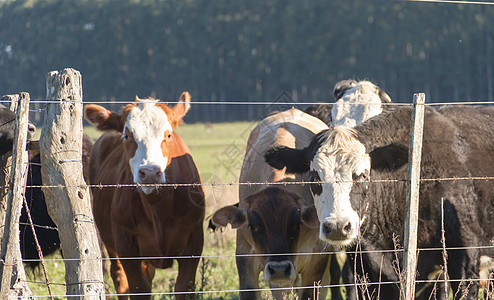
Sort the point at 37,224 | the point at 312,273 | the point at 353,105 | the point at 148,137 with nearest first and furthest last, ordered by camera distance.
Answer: the point at 148,137
the point at 312,273
the point at 37,224
the point at 353,105

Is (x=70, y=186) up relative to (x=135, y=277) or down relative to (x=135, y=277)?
up

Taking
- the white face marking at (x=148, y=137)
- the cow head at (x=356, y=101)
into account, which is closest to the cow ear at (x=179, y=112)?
the white face marking at (x=148, y=137)

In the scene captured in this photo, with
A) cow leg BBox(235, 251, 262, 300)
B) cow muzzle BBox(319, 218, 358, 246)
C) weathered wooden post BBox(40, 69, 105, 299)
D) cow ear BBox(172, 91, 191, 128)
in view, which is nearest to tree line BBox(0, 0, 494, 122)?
cow ear BBox(172, 91, 191, 128)

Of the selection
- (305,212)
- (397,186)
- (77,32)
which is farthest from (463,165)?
(77,32)

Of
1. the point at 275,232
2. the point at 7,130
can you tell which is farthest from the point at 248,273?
the point at 7,130

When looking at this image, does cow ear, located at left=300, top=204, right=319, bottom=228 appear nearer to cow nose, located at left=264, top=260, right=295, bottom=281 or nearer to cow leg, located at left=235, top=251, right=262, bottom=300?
cow nose, located at left=264, top=260, right=295, bottom=281

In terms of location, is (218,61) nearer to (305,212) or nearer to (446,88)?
(446,88)

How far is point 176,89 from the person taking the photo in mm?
63562

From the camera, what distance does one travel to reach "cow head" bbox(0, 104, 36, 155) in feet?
17.7

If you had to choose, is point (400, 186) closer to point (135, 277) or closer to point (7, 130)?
point (135, 277)

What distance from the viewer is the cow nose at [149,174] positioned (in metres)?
5.95

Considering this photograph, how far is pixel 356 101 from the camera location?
843cm

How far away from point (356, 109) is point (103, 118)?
2.91 m

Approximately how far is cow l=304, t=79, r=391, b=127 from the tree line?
1658 inches
